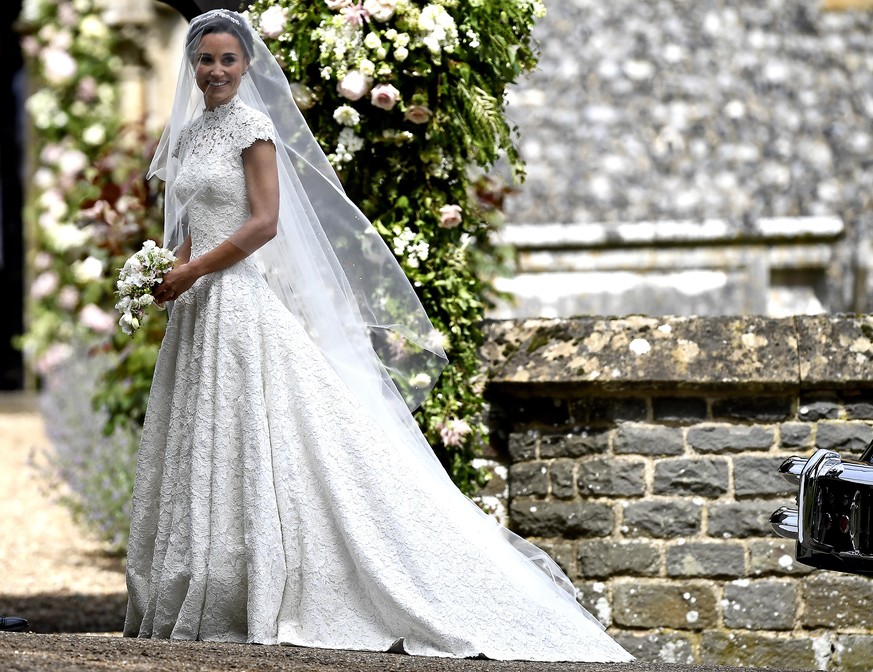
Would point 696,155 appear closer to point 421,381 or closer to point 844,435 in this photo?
point 844,435

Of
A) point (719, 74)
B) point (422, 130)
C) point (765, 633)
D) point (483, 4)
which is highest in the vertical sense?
point (719, 74)

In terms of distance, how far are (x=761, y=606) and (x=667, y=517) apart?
47 cm

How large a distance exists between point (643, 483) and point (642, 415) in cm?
25

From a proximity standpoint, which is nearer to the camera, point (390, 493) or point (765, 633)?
point (390, 493)

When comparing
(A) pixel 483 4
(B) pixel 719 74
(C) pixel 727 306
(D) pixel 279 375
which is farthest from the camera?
(B) pixel 719 74

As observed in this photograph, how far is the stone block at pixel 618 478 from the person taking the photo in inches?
201

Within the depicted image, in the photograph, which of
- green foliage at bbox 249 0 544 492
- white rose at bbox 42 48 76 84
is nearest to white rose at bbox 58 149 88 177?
white rose at bbox 42 48 76 84

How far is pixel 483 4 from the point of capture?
4.98 metres

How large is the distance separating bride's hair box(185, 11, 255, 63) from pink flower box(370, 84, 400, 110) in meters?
0.64

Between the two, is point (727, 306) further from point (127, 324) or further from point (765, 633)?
point (127, 324)

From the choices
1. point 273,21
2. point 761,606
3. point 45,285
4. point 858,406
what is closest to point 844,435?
point 858,406

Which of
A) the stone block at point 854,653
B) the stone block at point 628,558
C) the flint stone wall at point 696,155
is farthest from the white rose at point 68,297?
the stone block at point 854,653

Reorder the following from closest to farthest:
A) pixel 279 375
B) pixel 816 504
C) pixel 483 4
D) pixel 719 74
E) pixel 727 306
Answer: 1. pixel 816 504
2. pixel 279 375
3. pixel 483 4
4. pixel 727 306
5. pixel 719 74

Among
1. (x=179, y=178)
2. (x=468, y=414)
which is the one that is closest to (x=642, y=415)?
(x=468, y=414)
